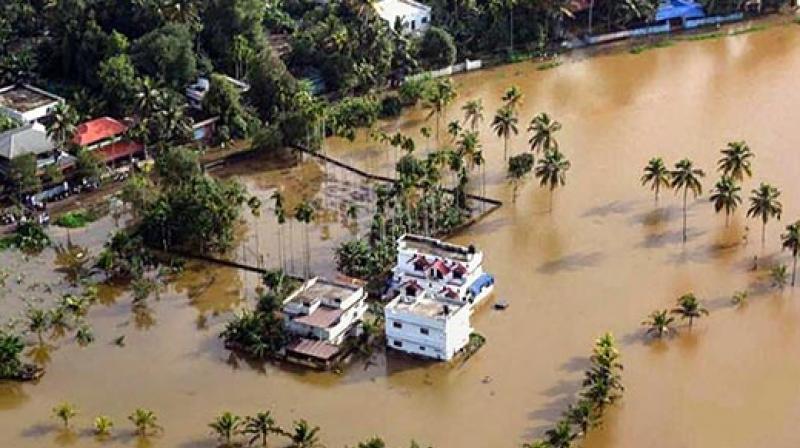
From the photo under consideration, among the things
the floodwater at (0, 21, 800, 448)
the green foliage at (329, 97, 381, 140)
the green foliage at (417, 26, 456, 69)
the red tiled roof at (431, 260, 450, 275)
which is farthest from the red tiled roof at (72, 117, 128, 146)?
the red tiled roof at (431, 260, 450, 275)

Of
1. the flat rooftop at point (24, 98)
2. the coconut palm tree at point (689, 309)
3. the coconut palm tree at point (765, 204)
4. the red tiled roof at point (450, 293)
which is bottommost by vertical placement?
the coconut palm tree at point (689, 309)

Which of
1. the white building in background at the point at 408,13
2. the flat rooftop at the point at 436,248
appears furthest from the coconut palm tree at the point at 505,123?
the white building in background at the point at 408,13

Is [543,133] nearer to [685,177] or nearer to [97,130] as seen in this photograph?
[685,177]

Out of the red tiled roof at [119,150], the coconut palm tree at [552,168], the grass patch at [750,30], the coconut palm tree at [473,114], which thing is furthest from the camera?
the grass patch at [750,30]

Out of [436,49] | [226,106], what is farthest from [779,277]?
[226,106]

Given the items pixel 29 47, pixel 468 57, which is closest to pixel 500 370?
pixel 468 57

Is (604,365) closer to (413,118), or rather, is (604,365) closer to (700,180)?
(700,180)

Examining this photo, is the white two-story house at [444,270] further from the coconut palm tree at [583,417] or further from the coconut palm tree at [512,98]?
the coconut palm tree at [512,98]
